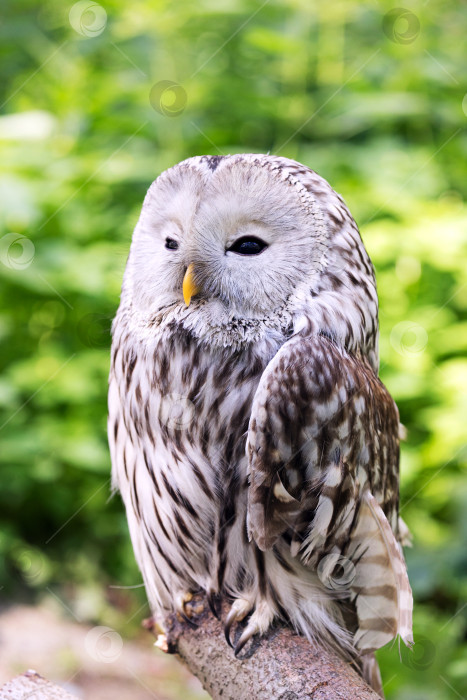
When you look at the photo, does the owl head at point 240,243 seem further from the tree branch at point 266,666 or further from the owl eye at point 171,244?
the tree branch at point 266,666

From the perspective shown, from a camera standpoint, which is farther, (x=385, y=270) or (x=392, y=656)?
(x=385, y=270)

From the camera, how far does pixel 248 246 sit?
1.65 meters

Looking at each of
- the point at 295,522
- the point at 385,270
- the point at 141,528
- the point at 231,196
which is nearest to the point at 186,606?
the point at 141,528

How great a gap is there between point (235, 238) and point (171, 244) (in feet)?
0.56

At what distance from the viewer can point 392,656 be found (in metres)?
2.90

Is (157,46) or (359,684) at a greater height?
(157,46)

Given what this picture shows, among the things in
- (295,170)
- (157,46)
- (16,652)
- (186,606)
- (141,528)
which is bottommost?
(16,652)

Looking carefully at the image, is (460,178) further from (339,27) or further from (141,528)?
(141,528)

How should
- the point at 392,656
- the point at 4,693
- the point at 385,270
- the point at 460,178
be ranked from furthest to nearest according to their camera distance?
the point at 460,178, the point at 385,270, the point at 392,656, the point at 4,693

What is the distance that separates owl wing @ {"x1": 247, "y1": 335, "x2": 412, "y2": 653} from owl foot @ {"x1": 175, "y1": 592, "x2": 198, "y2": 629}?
1.07ft

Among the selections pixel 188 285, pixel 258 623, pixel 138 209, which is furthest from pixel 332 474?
pixel 138 209

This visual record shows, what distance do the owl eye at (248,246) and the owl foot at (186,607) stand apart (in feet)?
A: 2.94

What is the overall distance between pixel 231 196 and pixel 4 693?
115cm

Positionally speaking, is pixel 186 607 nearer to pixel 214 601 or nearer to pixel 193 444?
pixel 214 601
